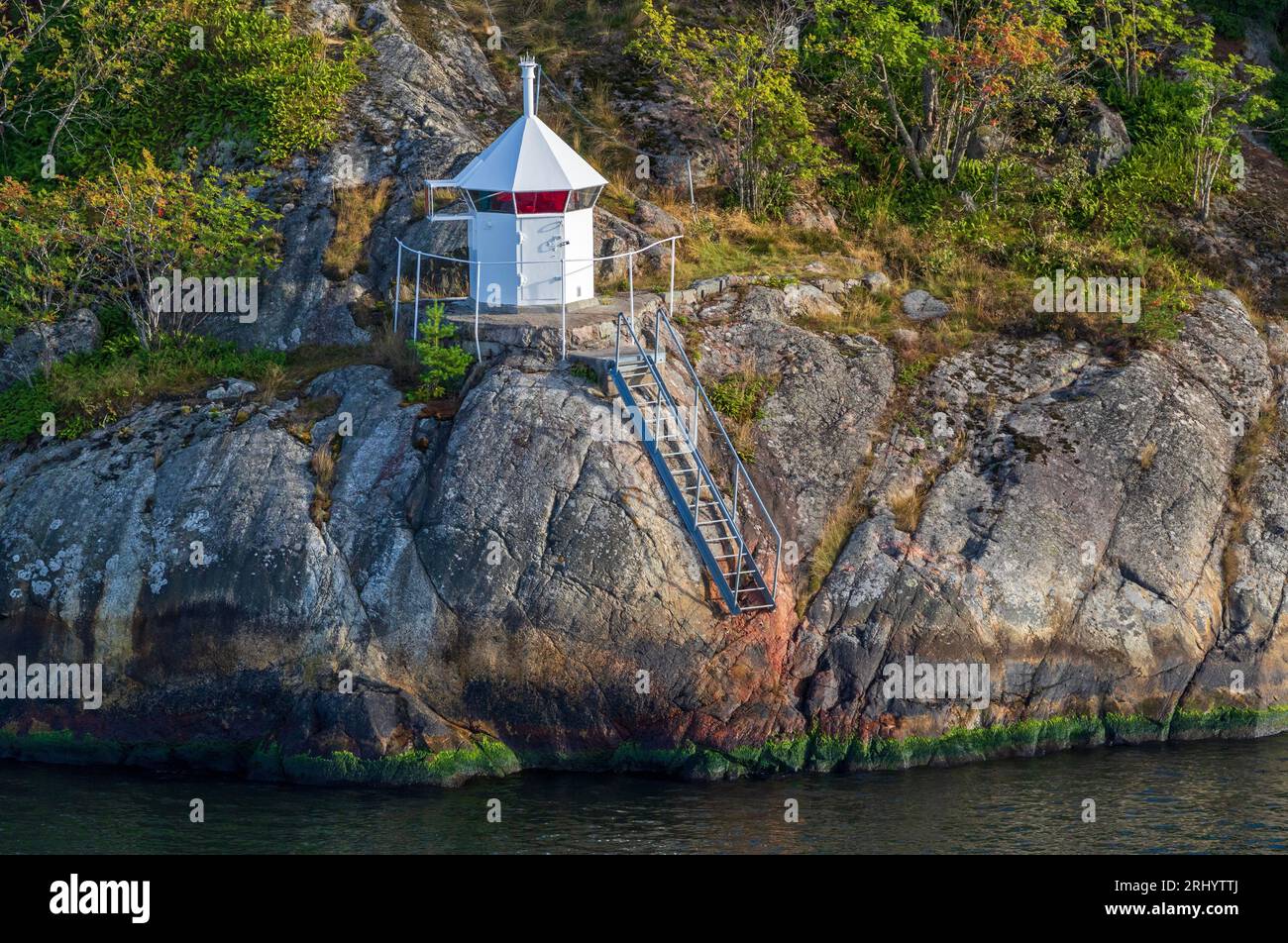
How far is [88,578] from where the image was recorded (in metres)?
29.5

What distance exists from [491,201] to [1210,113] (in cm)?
1578

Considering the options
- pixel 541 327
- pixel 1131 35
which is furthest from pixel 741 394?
pixel 1131 35

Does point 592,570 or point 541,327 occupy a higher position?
point 541,327

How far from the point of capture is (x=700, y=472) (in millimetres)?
29797

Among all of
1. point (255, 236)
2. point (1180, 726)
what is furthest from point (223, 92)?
point (1180, 726)

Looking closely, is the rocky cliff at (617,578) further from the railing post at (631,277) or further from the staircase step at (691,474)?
the railing post at (631,277)

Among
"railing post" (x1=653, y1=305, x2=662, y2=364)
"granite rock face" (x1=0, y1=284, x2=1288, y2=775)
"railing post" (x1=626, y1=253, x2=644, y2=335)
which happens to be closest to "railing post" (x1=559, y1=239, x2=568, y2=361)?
"granite rock face" (x1=0, y1=284, x2=1288, y2=775)

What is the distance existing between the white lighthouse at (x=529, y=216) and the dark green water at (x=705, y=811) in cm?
910

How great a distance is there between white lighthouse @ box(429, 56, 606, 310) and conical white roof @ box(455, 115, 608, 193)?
2cm

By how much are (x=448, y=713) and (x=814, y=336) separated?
31.7 ft

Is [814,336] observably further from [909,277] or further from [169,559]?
[169,559]

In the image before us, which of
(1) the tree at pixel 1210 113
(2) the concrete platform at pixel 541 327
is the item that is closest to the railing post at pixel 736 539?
(2) the concrete platform at pixel 541 327

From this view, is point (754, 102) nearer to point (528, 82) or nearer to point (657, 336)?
point (528, 82)

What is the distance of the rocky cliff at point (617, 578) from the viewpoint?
93.1 feet
